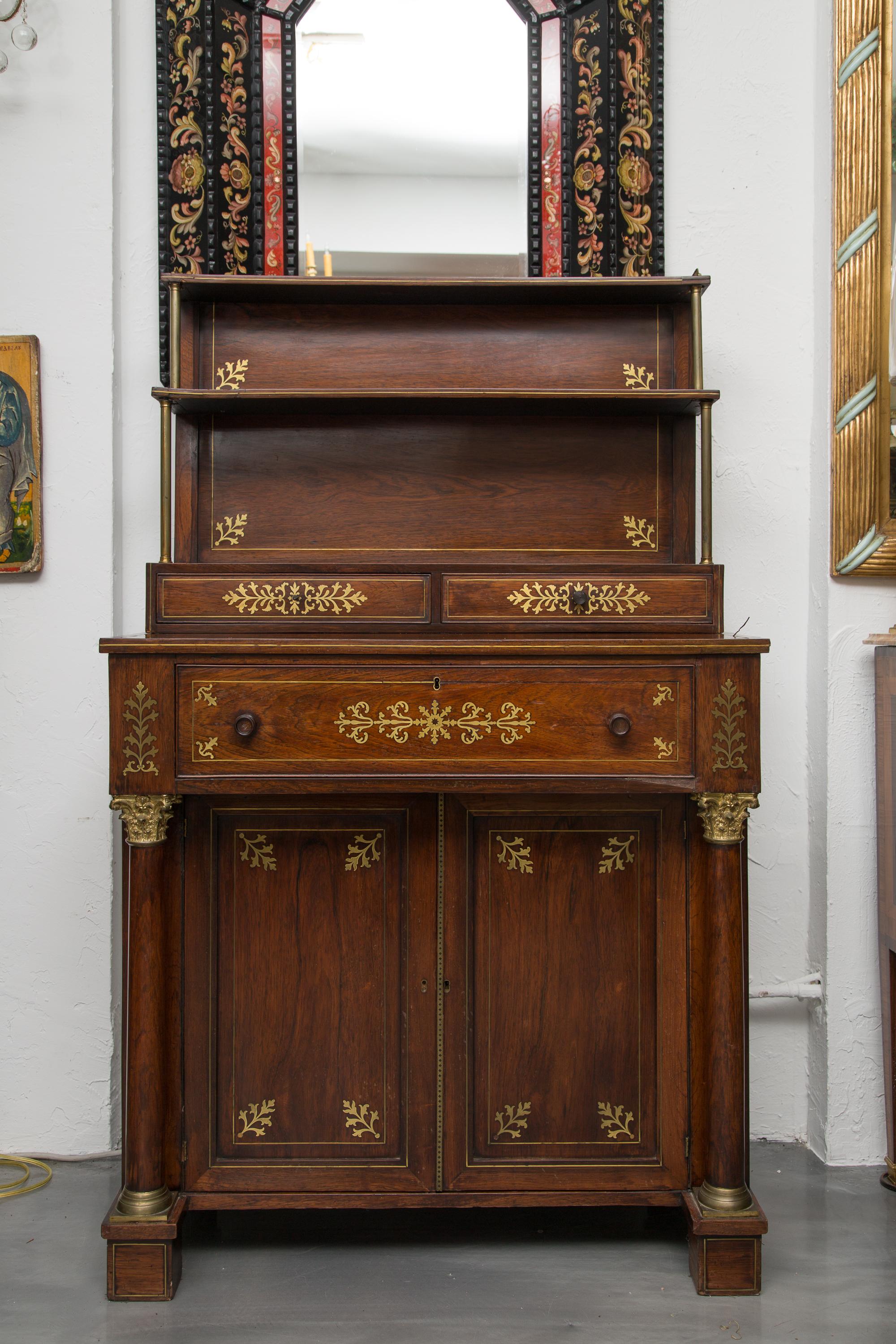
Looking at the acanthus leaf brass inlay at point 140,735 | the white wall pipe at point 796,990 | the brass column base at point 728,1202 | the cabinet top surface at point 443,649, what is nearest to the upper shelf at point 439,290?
the cabinet top surface at point 443,649

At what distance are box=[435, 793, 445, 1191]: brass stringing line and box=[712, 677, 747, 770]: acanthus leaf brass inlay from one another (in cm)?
55

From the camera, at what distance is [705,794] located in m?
1.94

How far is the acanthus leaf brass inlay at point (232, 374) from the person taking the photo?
234 cm

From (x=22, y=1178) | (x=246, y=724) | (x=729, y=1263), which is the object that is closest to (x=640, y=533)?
(x=246, y=724)

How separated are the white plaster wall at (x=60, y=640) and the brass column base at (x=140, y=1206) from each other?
2.03ft

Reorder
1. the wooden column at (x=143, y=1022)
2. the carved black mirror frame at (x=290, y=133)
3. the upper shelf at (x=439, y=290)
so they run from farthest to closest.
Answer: the carved black mirror frame at (x=290, y=133) → the upper shelf at (x=439, y=290) → the wooden column at (x=143, y=1022)

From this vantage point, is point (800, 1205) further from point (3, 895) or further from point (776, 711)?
point (3, 895)

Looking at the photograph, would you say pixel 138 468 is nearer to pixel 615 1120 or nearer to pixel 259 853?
pixel 259 853

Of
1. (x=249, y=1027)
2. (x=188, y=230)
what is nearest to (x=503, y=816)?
(x=249, y=1027)

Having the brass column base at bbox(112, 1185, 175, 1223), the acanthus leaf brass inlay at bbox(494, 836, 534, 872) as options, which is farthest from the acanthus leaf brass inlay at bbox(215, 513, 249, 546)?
the brass column base at bbox(112, 1185, 175, 1223)

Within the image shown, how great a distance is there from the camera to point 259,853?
2.05 m

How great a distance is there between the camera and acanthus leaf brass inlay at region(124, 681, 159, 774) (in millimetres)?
1898

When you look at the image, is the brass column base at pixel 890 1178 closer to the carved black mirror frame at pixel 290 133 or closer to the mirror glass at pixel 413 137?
the carved black mirror frame at pixel 290 133

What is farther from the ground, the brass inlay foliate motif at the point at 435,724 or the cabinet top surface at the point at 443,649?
the cabinet top surface at the point at 443,649
